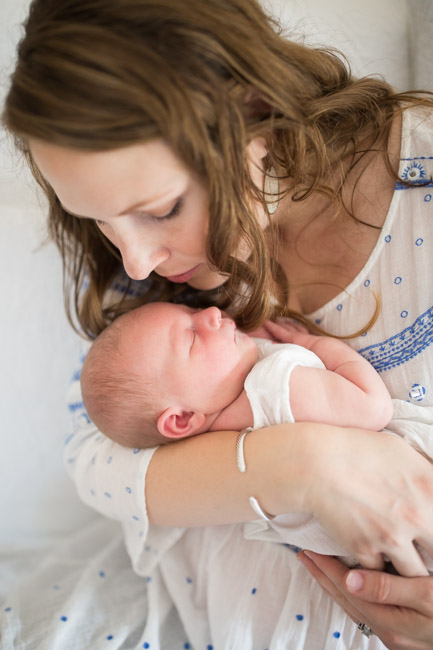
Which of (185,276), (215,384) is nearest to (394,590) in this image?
(215,384)

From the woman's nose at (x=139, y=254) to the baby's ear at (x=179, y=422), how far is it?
0.86 feet

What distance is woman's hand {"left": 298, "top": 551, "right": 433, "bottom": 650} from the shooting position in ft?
2.86

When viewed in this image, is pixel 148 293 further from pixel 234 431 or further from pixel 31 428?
pixel 31 428

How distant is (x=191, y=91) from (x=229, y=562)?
0.95m

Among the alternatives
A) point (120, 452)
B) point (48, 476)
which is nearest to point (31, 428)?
point (48, 476)

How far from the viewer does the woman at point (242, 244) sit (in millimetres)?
762

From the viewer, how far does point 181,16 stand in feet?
2.52

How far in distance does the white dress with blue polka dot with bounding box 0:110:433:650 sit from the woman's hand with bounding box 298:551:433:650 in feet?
0.41

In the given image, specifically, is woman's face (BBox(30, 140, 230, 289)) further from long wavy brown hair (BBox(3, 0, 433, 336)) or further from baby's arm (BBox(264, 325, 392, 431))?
baby's arm (BBox(264, 325, 392, 431))

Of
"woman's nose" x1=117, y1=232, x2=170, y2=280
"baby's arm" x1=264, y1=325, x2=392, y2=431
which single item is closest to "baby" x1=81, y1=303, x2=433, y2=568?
"baby's arm" x1=264, y1=325, x2=392, y2=431

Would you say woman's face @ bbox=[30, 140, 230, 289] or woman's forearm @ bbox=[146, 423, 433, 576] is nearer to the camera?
woman's face @ bbox=[30, 140, 230, 289]

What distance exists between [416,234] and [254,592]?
802 mm

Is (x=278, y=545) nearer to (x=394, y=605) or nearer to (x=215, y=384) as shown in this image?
(x=394, y=605)

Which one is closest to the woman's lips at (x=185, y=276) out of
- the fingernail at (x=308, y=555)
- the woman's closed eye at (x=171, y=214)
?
the woman's closed eye at (x=171, y=214)
